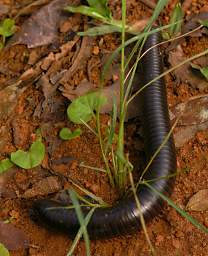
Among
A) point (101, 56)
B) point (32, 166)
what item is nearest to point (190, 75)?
point (101, 56)

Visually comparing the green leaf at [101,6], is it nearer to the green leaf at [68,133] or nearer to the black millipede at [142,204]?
the black millipede at [142,204]

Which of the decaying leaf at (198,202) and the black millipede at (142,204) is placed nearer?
the black millipede at (142,204)

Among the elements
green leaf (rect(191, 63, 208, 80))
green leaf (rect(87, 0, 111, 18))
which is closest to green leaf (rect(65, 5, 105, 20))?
green leaf (rect(87, 0, 111, 18))

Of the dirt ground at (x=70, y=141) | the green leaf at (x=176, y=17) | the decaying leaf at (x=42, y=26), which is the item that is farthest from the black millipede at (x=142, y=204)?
the decaying leaf at (x=42, y=26)

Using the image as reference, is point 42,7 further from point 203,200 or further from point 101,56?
point 203,200

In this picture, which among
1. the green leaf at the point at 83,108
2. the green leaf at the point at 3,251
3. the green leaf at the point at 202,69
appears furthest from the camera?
the green leaf at the point at 202,69

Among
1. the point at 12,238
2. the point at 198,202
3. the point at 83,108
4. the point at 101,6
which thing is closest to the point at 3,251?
the point at 12,238

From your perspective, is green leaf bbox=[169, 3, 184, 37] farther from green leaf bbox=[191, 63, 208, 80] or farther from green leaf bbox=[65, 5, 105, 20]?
green leaf bbox=[65, 5, 105, 20]
